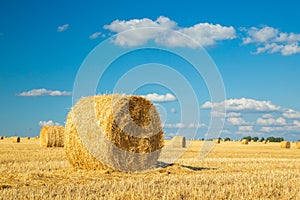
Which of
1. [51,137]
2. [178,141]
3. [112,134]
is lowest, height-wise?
[178,141]

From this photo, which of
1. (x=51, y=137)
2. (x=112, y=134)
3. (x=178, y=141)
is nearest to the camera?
(x=112, y=134)

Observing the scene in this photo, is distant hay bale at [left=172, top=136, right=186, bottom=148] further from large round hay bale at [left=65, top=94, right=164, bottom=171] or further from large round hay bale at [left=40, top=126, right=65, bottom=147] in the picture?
large round hay bale at [left=65, top=94, right=164, bottom=171]

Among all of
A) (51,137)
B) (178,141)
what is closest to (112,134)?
(51,137)

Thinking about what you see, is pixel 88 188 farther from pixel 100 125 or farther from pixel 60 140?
pixel 60 140

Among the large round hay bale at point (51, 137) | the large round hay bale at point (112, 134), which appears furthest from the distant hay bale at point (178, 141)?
the large round hay bale at point (112, 134)

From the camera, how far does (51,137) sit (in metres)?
26.2

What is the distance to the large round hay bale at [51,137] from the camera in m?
26.2

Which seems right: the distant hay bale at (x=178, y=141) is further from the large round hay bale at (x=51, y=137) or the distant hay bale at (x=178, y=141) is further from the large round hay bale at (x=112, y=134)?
the large round hay bale at (x=112, y=134)

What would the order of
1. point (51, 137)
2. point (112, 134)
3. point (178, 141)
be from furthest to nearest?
point (178, 141), point (51, 137), point (112, 134)

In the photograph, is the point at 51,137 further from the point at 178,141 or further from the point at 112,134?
the point at 112,134

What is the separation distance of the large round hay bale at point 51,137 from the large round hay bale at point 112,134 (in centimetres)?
1420

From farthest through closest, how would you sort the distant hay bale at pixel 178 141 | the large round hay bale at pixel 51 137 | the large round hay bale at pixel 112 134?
the distant hay bale at pixel 178 141, the large round hay bale at pixel 51 137, the large round hay bale at pixel 112 134

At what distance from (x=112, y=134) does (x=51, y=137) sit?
15.3m

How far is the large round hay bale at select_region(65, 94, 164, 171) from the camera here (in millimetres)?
11766
